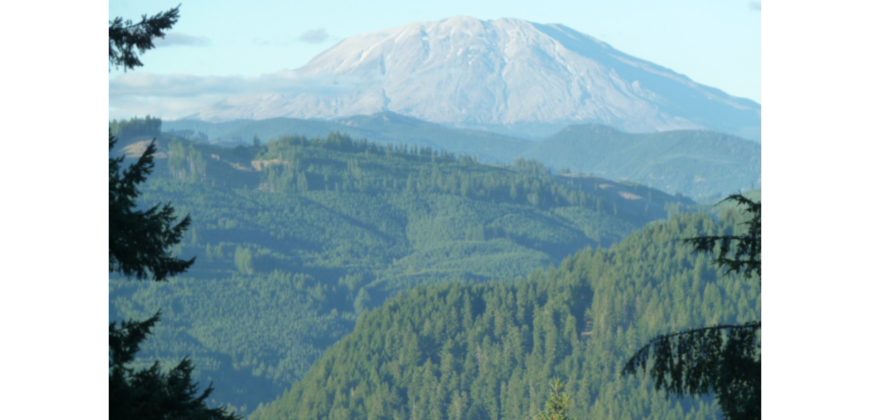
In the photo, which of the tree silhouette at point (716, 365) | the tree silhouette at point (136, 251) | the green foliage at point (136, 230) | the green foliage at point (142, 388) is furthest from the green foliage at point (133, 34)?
the tree silhouette at point (716, 365)

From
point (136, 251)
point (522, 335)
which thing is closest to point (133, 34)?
point (136, 251)

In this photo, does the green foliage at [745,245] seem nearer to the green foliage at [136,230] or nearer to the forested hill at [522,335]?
the green foliage at [136,230]

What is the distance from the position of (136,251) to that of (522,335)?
117 metres

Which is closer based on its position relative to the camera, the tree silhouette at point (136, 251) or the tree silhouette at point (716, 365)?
the tree silhouette at point (716, 365)

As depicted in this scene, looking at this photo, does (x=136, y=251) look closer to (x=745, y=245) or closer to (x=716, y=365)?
(x=716, y=365)

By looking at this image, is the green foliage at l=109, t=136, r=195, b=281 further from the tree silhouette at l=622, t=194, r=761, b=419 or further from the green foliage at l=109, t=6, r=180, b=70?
the tree silhouette at l=622, t=194, r=761, b=419

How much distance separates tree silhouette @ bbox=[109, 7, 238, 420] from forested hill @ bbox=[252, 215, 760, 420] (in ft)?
321

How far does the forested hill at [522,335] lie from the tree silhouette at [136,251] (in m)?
97.9

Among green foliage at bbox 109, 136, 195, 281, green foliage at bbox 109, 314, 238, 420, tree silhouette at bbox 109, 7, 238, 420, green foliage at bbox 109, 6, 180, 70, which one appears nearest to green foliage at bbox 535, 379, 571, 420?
green foliage at bbox 109, 314, 238, 420

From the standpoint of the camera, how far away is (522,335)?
403ft

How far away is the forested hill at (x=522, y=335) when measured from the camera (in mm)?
112000
